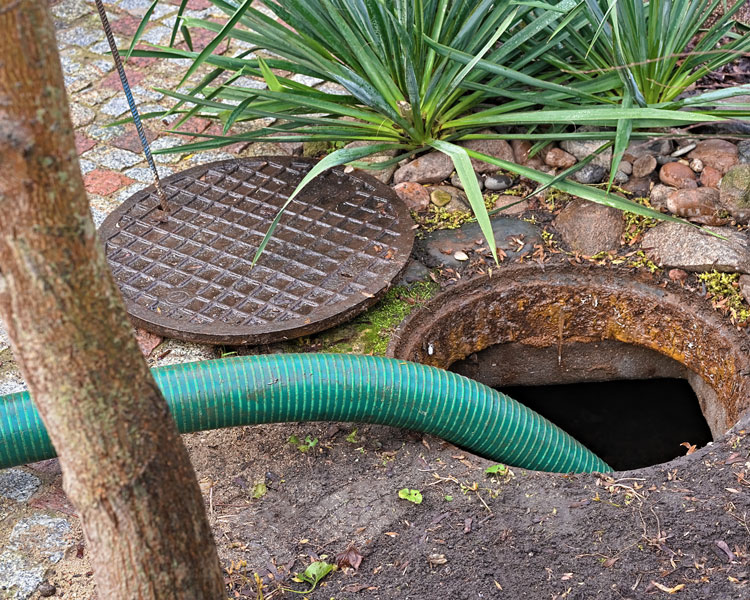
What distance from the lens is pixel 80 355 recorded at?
4.26 feet

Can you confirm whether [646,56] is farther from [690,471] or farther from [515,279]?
[690,471]

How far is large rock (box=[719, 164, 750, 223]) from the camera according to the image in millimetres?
3121

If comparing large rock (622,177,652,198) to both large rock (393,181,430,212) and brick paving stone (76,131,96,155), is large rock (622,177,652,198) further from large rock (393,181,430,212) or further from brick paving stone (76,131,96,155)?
brick paving stone (76,131,96,155)

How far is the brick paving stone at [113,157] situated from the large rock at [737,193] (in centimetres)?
245

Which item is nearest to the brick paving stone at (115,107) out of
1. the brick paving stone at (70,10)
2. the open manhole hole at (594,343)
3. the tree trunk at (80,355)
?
the brick paving stone at (70,10)

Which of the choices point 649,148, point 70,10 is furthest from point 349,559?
point 70,10

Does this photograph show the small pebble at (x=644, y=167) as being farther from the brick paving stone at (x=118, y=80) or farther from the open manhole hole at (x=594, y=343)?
the brick paving stone at (x=118, y=80)

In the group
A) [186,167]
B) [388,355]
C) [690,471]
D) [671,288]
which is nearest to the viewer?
[690,471]

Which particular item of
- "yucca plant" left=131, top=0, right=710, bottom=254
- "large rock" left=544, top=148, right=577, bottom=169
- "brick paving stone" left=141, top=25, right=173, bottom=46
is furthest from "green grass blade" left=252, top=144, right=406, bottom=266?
"brick paving stone" left=141, top=25, right=173, bottom=46

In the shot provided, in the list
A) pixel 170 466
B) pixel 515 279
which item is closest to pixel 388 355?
pixel 515 279

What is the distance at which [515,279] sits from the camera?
316 centimetres

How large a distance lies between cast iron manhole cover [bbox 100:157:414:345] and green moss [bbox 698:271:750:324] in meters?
1.07

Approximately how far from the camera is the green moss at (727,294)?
9.68 ft

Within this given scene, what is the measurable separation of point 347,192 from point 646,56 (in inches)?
48.5
